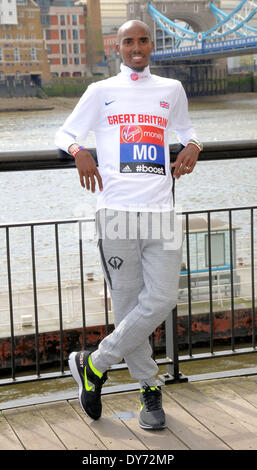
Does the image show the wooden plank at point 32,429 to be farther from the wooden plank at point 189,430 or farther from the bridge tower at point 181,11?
the bridge tower at point 181,11

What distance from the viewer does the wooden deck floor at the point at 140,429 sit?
187 centimetres

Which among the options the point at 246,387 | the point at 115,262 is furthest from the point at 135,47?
the point at 246,387

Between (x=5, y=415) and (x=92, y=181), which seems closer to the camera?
(x=92, y=181)

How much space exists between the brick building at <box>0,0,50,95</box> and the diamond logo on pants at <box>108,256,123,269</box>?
41712 millimetres

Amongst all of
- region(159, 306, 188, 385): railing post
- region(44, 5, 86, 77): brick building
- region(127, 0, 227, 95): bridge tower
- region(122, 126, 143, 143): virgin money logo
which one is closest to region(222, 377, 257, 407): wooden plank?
region(159, 306, 188, 385): railing post

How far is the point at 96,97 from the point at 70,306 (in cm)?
1071

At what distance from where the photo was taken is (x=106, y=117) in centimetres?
180

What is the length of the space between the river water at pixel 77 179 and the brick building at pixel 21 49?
2488mm

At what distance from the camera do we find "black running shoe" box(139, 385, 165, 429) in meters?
1.96

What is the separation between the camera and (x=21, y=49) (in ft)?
160

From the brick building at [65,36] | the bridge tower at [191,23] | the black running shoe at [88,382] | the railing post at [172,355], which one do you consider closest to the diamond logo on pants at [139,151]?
the black running shoe at [88,382]

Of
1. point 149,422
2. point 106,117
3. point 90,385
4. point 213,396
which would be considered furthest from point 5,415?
point 106,117

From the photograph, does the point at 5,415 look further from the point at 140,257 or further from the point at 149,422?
the point at 140,257

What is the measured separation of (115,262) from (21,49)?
1949 inches
